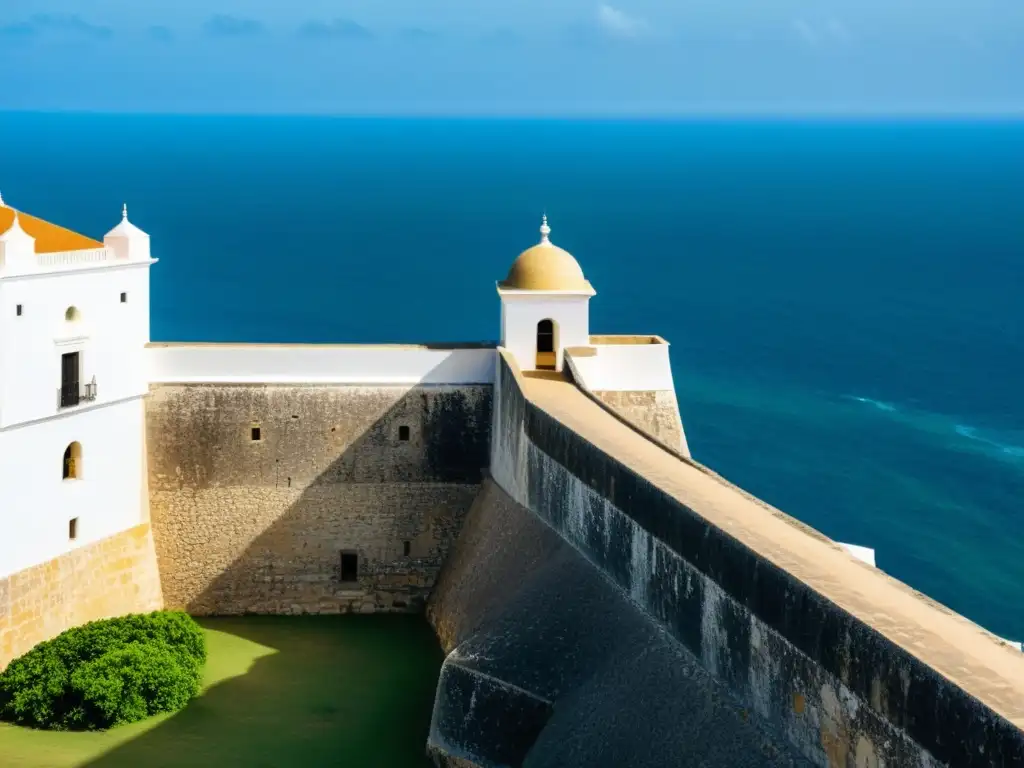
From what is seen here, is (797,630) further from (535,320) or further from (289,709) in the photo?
(535,320)

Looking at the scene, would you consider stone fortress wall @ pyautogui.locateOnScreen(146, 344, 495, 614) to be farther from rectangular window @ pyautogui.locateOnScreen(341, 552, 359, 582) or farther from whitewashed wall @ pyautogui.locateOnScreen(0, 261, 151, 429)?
whitewashed wall @ pyautogui.locateOnScreen(0, 261, 151, 429)

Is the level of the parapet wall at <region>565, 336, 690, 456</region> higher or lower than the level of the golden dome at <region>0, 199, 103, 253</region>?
lower

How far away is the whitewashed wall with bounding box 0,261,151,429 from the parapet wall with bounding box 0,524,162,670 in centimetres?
218

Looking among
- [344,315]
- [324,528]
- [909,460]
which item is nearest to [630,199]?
[344,315]

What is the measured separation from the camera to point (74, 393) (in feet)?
86.0

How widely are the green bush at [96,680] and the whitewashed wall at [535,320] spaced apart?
24.3 feet

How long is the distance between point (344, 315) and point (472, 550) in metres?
42.1

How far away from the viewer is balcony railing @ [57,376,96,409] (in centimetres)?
2577

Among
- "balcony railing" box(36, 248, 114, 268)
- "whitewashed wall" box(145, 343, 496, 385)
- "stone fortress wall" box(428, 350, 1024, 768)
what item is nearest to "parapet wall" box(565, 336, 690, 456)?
"stone fortress wall" box(428, 350, 1024, 768)

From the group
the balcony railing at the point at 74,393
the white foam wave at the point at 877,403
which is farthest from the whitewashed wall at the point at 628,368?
the white foam wave at the point at 877,403

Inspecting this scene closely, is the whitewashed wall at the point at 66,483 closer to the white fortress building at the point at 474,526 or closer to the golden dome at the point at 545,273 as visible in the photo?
the white fortress building at the point at 474,526

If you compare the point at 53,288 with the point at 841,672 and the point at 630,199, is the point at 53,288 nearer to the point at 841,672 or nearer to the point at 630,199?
the point at 841,672

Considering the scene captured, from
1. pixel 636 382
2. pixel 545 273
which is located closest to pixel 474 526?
pixel 636 382

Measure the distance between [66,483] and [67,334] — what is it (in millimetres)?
2170
